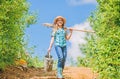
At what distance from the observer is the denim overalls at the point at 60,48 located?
1564 centimetres

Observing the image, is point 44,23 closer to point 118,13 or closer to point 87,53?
point 118,13

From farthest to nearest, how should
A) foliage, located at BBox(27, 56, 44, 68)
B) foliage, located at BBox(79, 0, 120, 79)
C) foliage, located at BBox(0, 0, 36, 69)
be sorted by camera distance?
foliage, located at BBox(27, 56, 44, 68)
foliage, located at BBox(0, 0, 36, 69)
foliage, located at BBox(79, 0, 120, 79)

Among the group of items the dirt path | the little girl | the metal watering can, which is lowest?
the dirt path

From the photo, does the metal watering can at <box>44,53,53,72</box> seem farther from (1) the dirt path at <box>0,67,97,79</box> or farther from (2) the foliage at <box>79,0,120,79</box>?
(2) the foliage at <box>79,0,120,79</box>

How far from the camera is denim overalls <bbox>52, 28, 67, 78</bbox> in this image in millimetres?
15641

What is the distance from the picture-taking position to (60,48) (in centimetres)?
1570

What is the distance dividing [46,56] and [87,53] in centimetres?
683

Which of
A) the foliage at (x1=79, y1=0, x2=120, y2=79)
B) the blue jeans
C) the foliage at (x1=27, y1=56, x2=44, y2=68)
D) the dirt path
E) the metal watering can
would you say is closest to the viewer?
the foliage at (x1=79, y1=0, x2=120, y2=79)

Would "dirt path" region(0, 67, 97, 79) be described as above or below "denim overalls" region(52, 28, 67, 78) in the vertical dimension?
below

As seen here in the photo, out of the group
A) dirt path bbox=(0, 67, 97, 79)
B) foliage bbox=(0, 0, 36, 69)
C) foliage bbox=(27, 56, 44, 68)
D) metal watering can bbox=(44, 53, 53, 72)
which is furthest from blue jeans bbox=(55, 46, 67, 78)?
foliage bbox=(27, 56, 44, 68)

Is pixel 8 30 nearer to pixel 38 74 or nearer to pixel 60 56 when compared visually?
pixel 60 56

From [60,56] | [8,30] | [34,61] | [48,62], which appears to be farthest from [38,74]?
[34,61]

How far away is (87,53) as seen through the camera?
25.7 metres

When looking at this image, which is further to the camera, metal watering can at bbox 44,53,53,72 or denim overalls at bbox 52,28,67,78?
metal watering can at bbox 44,53,53,72
